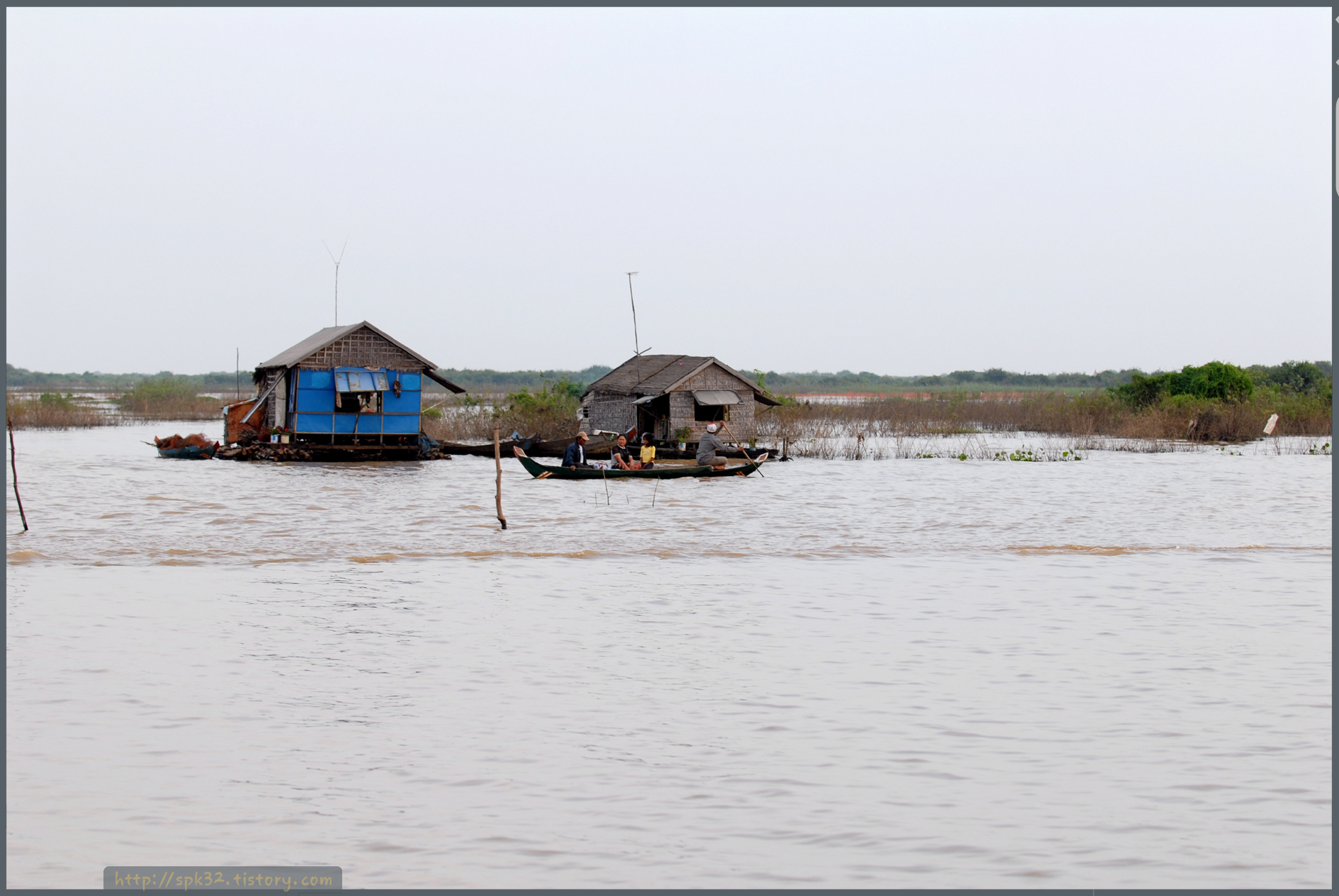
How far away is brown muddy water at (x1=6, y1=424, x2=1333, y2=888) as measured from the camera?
499 cm

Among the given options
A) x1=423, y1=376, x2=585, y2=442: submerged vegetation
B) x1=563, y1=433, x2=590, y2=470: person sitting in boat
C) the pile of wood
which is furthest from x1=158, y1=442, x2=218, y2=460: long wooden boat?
x1=563, y1=433, x2=590, y2=470: person sitting in boat

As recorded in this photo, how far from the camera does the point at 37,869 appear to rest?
4742 mm

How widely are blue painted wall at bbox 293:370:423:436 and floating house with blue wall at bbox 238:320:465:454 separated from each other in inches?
0.7

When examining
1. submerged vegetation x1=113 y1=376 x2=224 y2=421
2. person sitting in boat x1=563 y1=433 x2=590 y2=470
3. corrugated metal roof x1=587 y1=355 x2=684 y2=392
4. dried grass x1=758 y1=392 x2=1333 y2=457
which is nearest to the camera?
person sitting in boat x1=563 y1=433 x2=590 y2=470

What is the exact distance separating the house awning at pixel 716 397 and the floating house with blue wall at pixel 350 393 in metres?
6.79

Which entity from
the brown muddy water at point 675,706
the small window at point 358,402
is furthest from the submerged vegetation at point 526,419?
the brown muddy water at point 675,706

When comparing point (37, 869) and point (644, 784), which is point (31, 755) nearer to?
point (37, 869)

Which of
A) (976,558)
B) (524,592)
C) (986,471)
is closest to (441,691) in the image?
(524,592)

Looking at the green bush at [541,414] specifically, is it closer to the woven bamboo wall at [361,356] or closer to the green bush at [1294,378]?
the woven bamboo wall at [361,356]

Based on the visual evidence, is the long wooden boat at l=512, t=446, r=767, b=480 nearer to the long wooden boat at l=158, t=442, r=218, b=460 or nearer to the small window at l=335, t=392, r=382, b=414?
the small window at l=335, t=392, r=382, b=414

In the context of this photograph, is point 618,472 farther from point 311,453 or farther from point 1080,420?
point 1080,420

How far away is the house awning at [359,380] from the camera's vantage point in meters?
27.7

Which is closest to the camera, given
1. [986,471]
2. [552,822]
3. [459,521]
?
[552,822]

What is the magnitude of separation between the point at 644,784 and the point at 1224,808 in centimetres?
276
